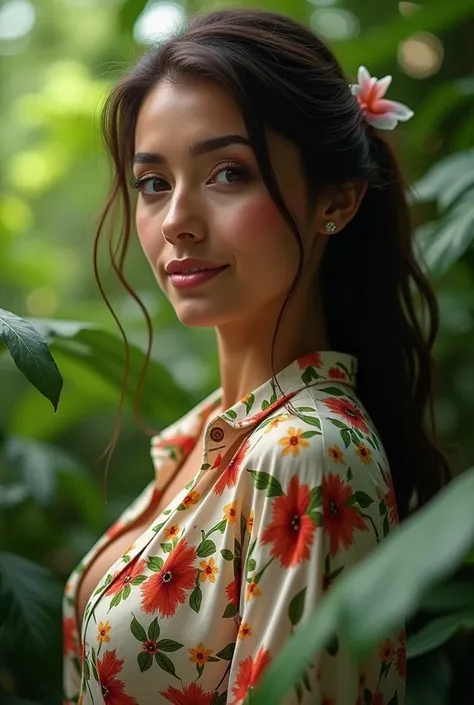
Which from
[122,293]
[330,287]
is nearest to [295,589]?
[330,287]

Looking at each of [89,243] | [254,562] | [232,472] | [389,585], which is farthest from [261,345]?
[89,243]

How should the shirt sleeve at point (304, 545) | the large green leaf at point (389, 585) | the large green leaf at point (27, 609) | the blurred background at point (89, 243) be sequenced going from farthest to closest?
1. the blurred background at point (89, 243)
2. the large green leaf at point (27, 609)
3. the shirt sleeve at point (304, 545)
4. the large green leaf at point (389, 585)

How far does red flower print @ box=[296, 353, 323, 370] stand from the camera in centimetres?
94

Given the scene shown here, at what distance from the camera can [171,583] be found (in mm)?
844

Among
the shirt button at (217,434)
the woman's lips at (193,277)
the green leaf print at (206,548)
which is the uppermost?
the woman's lips at (193,277)

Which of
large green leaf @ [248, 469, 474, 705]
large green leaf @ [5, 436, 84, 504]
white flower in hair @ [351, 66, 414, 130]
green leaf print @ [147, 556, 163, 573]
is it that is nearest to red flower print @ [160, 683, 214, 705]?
green leaf print @ [147, 556, 163, 573]

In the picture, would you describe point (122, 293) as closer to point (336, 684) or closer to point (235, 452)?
point (235, 452)

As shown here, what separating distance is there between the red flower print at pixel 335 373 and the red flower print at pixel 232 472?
0.13m

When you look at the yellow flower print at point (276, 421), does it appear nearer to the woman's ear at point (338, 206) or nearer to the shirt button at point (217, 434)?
the shirt button at point (217, 434)

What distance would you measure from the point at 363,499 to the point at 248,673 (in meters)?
0.18

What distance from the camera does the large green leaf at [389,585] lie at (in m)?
0.45

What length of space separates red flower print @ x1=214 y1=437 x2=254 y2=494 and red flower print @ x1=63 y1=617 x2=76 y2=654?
347mm

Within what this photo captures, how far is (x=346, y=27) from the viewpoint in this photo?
1.79 m

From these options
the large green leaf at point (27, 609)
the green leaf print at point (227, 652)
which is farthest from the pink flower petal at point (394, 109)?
the large green leaf at point (27, 609)
